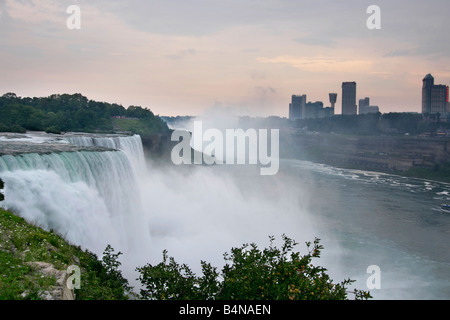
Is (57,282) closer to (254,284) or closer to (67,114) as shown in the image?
(254,284)

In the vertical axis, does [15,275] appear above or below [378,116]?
below

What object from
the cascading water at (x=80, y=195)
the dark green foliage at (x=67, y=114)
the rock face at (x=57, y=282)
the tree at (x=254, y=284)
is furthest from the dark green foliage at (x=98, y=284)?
the dark green foliage at (x=67, y=114)

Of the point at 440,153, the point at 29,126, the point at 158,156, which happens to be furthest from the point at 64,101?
the point at 440,153

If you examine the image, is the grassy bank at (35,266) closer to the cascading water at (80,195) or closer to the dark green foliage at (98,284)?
the dark green foliage at (98,284)

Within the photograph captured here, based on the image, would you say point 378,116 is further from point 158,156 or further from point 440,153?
point 158,156

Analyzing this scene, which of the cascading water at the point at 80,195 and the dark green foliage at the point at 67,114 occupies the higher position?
the dark green foliage at the point at 67,114

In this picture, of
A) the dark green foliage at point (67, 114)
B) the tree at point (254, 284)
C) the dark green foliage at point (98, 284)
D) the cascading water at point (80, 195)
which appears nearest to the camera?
the tree at point (254, 284)
